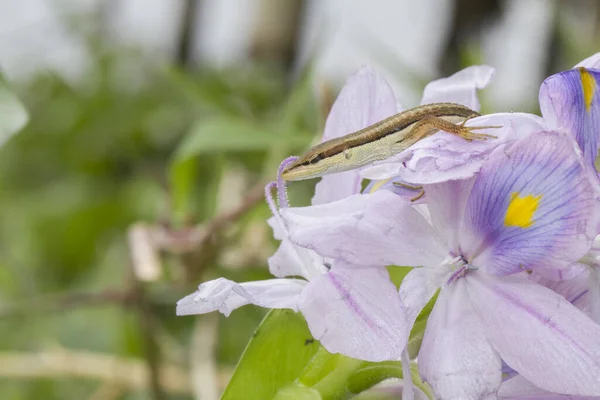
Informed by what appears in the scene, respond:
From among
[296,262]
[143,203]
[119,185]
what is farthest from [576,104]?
[119,185]

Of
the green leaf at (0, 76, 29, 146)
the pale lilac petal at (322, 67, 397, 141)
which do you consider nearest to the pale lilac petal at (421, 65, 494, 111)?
the pale lilac petal at (322, 67, 397, 141)

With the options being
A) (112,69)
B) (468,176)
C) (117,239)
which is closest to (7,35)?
(112,69)

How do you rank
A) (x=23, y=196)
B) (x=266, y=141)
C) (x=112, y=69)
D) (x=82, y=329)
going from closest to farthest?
(x=266, y=141) → (x=82, y=329) → (x=23, y=196) → (x=112, y=69)

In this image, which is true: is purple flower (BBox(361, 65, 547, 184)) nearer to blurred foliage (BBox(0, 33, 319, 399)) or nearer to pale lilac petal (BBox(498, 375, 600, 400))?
pale lilac petal (BBox(498, 375, 600, 400))

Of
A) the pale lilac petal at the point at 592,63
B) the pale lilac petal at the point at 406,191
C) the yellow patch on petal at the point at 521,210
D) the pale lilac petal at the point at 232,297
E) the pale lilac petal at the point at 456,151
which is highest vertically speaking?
the pale lilac petal at the point at 592,63

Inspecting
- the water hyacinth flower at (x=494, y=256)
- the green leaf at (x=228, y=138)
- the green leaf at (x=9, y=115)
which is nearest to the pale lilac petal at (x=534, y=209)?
the water hyacinth flower at (x=494, y=256)

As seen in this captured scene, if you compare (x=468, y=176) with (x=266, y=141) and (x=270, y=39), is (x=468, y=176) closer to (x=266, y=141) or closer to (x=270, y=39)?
(x=266, y=141)

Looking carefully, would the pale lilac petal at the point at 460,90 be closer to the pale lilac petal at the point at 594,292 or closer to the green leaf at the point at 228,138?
the pale lilac petal at the point at 594,292
